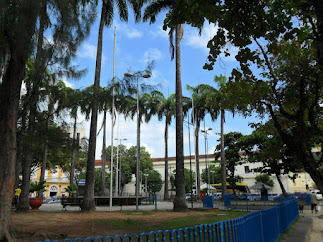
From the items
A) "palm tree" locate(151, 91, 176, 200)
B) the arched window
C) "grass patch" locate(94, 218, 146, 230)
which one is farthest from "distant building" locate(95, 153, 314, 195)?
"grass patch" locate(94, 218, 146, 230)

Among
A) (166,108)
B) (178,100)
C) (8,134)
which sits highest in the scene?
(166,108)

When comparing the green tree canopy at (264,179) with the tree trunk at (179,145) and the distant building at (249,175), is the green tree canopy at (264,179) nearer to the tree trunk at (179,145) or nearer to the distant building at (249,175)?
the distant building at (249,175)

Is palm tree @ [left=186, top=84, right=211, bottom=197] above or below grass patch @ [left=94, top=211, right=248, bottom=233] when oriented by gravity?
above

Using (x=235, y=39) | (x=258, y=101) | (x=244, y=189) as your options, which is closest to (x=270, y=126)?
(x=258, y=101)

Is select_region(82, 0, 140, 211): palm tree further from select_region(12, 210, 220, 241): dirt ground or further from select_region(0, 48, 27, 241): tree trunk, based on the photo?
select_region(0, 48, 27, 241): tree trunk

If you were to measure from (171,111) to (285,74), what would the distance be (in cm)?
2800

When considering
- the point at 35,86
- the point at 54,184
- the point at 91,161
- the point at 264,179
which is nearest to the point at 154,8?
the point at 91,161

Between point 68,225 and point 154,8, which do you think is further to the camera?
point 154,8

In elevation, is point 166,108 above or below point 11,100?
above

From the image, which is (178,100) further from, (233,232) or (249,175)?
(249,175)

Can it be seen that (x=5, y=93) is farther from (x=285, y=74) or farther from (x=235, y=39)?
(x=285, y=74)

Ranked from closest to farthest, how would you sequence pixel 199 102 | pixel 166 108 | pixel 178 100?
pixel 178 100 < pixel 199 102 < pixel 166 108

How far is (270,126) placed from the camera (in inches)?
499

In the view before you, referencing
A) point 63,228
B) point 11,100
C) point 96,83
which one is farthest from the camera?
point 96,83
